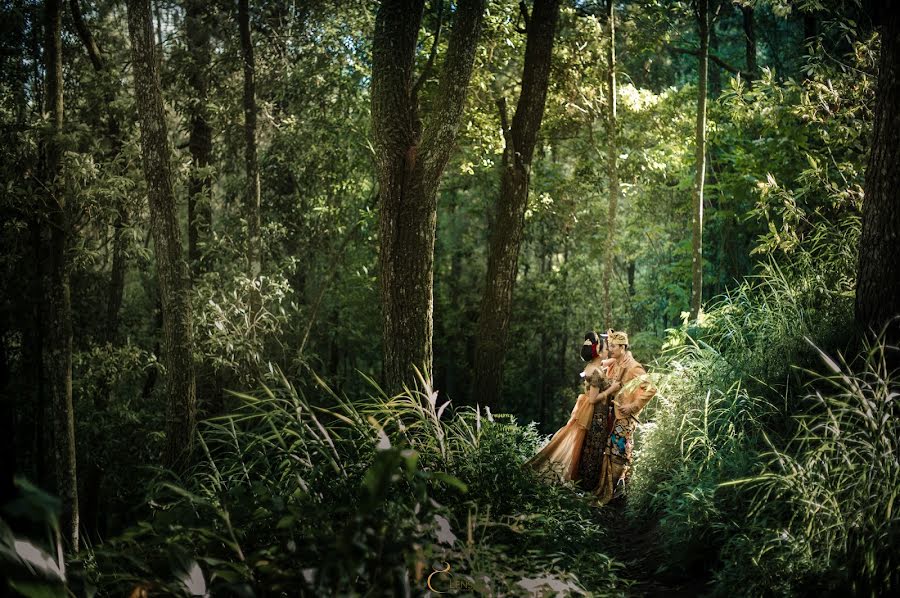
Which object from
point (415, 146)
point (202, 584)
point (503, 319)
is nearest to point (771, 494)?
point (202, 584)

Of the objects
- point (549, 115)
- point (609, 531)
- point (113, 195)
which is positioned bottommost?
point (609, 531)

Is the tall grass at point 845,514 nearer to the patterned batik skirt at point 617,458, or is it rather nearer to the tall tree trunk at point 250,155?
the patterned batik skirt at point 617,458

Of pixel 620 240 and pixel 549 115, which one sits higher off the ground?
pixel 549 115

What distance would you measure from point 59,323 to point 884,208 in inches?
320

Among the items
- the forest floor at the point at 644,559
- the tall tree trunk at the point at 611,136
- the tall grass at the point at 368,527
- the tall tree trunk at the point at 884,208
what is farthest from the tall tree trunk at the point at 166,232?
the tall tree trunk at the point at 611,136

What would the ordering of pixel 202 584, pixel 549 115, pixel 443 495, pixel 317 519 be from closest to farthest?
1. pixel 202 584
2. pixel 317 519
3. pixel 443 495
4. pixel 549 115

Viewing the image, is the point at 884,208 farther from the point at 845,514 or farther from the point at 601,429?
the point at 601,429

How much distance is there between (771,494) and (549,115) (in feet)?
38.8

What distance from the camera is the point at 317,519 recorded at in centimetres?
322

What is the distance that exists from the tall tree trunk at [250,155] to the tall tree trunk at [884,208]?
27.9 ft

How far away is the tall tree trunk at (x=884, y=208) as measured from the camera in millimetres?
5055

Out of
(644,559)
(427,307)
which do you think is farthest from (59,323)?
(644,559)

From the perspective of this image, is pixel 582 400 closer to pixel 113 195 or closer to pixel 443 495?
pixel 443 495

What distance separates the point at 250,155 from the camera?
38.6ft
